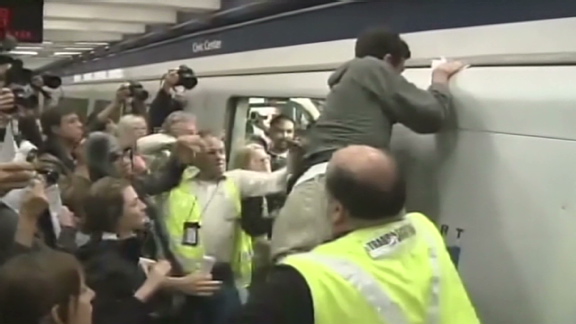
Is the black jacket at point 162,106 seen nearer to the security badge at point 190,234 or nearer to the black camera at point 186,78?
the black camera at point 186,78

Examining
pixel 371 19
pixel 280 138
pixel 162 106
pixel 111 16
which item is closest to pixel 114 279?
pixel 371 19

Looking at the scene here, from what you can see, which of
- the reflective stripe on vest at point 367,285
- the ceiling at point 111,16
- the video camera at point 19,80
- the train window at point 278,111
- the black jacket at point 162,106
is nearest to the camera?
the reflective stripe on vest at point 367,285

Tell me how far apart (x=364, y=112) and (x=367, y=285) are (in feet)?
4.42

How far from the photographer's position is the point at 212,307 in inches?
135

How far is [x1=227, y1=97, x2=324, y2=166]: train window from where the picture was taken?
4.57m

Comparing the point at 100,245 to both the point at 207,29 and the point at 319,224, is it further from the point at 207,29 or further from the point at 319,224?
the point at 207,29

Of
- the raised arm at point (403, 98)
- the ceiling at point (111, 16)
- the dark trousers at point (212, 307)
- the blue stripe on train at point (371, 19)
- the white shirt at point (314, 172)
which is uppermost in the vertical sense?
the ceiling at point (111, 16)

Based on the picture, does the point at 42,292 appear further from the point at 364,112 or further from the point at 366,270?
the point at 364,112

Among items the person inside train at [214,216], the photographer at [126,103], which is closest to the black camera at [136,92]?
the photographer at [126,103]

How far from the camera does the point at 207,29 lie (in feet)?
23.2

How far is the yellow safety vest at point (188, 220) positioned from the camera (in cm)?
362

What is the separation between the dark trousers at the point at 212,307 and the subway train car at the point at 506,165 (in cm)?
79

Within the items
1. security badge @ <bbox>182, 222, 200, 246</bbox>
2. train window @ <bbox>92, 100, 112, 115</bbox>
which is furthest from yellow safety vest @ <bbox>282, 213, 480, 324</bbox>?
train window @ <bbox>92, 100, 112, 115</bbox>

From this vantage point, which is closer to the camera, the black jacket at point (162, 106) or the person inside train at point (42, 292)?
the person inside train at point (42, 292)
